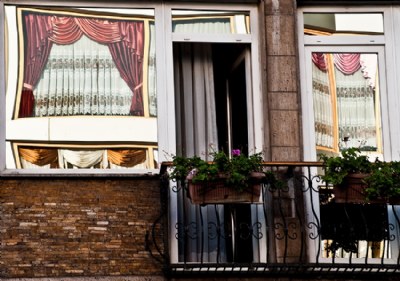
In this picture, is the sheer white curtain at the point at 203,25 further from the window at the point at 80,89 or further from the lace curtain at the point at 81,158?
the lace curtain at the point at 81,158

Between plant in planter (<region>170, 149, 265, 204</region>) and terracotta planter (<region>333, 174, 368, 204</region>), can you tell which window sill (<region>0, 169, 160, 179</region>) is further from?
terracotta planter (<region>333, 174, 368, 204</region>)

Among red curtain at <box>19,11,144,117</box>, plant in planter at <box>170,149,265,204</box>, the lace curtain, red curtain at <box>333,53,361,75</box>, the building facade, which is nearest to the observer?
plant in planter at <box>170,149,265,204</box>

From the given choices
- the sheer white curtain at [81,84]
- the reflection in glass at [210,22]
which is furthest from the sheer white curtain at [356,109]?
the sheer white curtain at [81,84]

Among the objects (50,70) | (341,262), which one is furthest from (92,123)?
(341,262)

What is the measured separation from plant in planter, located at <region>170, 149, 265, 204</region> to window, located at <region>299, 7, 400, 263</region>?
3.79 ft

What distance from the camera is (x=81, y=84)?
16.7 meters

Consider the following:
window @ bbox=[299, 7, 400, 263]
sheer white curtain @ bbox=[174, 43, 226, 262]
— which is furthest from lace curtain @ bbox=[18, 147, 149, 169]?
window @ bbox=[299, 7, 400, 263]

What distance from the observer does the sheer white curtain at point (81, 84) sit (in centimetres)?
1658

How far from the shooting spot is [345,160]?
16.1 m

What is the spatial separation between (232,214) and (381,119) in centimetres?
206

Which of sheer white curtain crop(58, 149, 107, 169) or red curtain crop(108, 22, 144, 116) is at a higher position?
red curtain crop(108, 22, 144, 116)

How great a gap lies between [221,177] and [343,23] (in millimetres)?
2760

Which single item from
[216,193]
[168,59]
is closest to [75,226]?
[216,193]

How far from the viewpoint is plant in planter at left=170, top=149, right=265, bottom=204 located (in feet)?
51.6
